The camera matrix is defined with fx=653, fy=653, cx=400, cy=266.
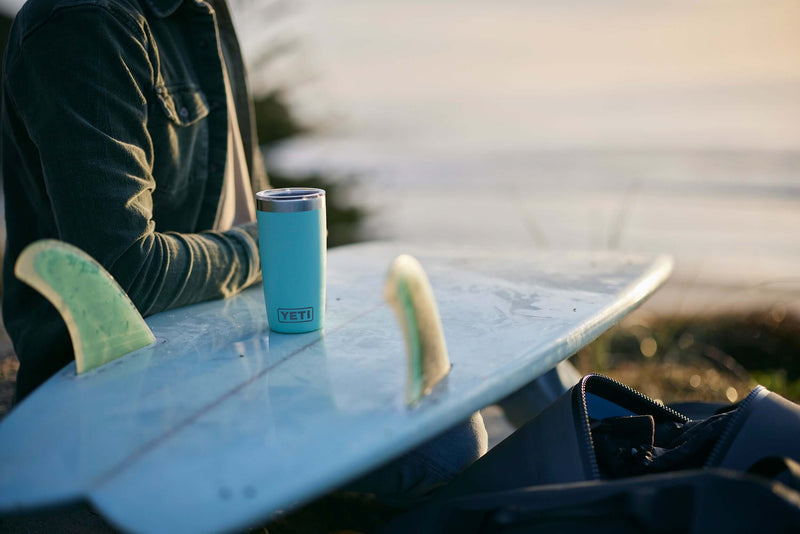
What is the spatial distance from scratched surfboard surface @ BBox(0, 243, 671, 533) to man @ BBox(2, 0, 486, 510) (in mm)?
137

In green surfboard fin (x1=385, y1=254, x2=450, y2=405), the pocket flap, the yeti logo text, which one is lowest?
the yeti logo text

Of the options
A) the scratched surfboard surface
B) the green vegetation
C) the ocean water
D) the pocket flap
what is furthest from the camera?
the ocean water

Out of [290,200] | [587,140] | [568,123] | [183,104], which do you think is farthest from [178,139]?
[568,123]

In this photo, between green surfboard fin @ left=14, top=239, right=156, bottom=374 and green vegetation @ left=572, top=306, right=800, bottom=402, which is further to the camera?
green vegetation @ left=572, top=306, right=800, bottom=402

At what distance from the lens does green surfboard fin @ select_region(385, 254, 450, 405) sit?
923 mm

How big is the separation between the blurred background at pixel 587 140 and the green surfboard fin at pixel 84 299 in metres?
1.31

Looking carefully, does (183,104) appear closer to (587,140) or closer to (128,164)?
(128,164)

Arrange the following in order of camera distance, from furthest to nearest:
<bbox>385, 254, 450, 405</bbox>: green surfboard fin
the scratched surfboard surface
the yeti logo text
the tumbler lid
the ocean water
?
the ocean water → the yeti logo text → the tumbler lid → <bbox>385, 254, 450, 405</bbox>: green surfboard fin → the scratched surfboard surface

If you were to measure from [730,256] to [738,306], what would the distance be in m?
1.62

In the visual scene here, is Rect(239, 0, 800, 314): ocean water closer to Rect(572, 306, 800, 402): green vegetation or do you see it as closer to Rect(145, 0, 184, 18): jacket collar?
Rect(572, 306, 800, 402): green vegetation

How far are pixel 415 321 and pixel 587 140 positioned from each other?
1000cm

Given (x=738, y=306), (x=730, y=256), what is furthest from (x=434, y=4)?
(x=738, y=306)

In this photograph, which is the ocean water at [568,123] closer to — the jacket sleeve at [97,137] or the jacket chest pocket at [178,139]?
the jacket chest pocket at [178,139]

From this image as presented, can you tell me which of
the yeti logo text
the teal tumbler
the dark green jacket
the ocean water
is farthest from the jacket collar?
the ocean water
